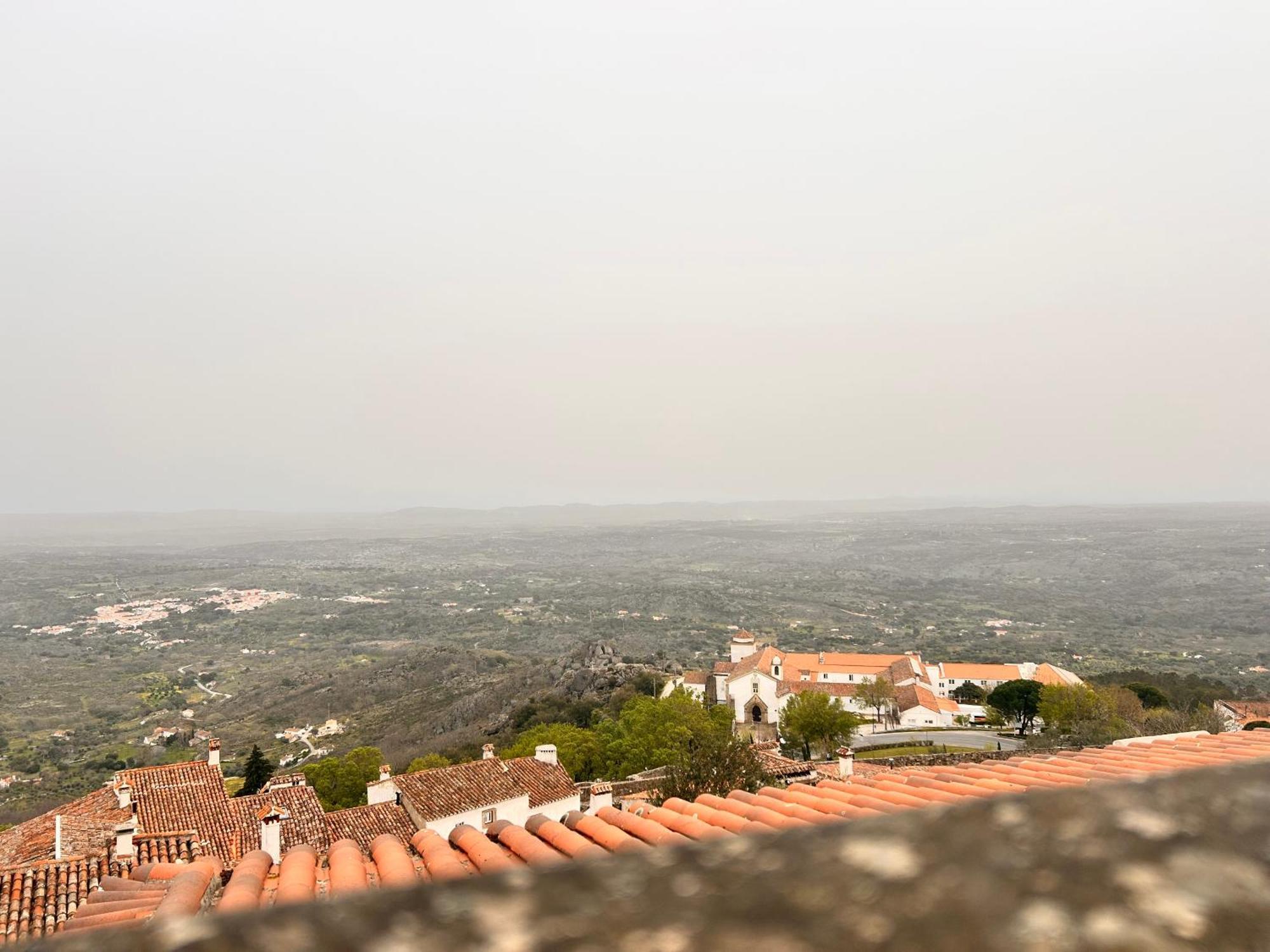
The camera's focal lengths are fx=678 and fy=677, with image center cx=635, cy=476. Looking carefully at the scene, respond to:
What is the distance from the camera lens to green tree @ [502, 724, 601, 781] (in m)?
33.5

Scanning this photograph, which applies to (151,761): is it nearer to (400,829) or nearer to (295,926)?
(400,829)

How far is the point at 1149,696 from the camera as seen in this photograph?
44.4 m

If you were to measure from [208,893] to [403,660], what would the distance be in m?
85.5

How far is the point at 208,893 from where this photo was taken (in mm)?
3803

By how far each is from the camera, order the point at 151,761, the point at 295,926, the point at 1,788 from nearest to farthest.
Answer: the point at 295,926, the point at 1,788, the point at 151,761

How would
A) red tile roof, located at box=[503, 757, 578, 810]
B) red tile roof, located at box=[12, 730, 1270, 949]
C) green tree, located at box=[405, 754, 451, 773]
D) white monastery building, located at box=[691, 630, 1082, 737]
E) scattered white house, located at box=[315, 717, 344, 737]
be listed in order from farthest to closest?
scattered white house, located at box=[315, 717, 344, 737] → white monastery building, located at box=[691, 630, 1082, 737] → green tree, located at box=[405, 754, 451, 773] → red tile roof, located at box=[503, 757, 578, 810] → red tile roof, located at box=[12, 730, 1270, 949]

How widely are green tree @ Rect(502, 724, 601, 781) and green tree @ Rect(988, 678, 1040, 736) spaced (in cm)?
2861

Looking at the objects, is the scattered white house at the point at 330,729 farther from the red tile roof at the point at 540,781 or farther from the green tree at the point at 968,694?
the green tree at the point at 968,694

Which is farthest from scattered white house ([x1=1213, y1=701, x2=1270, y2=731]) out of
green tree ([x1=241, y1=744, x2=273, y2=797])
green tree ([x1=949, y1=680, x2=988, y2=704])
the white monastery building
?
green tree ([x1=241, y1=744, x2=273, y2=797])

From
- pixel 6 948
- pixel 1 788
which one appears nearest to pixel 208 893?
pixel 6 948

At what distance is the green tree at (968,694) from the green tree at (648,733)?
91.6 feet

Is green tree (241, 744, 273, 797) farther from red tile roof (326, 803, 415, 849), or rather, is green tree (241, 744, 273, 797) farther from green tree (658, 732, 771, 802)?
green tree (658, 732, 771, 802)

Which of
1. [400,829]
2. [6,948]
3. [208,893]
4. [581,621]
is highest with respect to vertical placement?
[6,948]

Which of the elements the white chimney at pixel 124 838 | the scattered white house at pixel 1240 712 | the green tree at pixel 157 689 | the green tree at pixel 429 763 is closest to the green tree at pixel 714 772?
the white chimney at pixel 124 838
